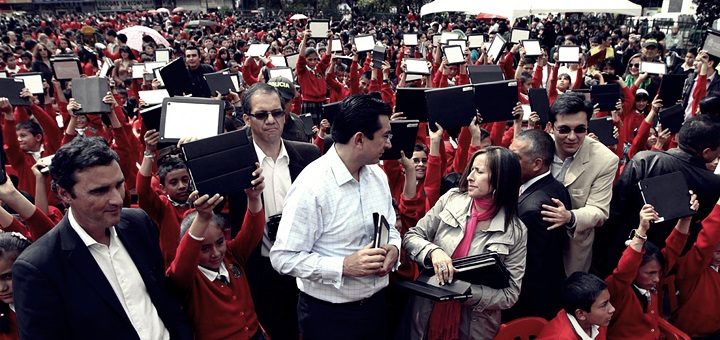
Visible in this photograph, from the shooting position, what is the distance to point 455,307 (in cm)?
262

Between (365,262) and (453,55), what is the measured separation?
5.58 meters

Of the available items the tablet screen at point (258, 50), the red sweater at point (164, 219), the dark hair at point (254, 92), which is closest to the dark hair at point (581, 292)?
the dark hair at point (254, 92)

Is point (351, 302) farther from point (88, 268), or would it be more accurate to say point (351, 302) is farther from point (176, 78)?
point (176, 78)

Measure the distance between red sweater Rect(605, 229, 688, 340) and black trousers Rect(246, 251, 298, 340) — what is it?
1.94 m

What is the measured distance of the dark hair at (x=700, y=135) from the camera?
3.22m

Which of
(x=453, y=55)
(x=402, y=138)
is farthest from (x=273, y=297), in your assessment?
(x=453, y=55)

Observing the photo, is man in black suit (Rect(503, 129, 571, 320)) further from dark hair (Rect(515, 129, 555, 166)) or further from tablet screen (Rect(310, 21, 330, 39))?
tablet screen (Rect(310, 21, 330, 39))

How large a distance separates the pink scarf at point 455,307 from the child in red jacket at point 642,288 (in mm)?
945

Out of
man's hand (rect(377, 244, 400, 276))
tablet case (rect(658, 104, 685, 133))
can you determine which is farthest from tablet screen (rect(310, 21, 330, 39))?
man's hand (rect(377, 244, 400, 276))

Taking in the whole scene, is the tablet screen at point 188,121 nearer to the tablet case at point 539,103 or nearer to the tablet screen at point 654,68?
the tablet case at point 539,103

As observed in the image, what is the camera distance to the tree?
1450 centimetres

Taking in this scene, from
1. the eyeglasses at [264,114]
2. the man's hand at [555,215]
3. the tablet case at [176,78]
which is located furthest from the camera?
the tablet case at [176,78]

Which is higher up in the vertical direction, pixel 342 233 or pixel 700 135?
pixel 700 135

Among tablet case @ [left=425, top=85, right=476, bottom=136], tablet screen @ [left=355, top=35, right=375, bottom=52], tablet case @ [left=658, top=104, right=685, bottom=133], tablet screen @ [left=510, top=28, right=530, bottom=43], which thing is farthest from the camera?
tablet screen @ [left=510, top=28, right=530, bottom=43]
